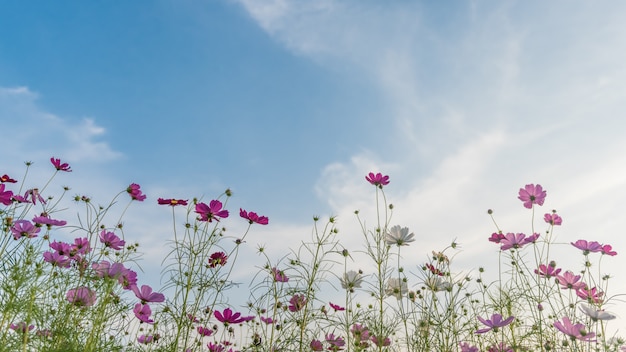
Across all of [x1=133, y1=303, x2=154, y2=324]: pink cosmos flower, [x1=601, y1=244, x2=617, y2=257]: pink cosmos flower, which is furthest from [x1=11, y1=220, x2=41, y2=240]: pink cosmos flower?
[x1=601, y1=244, x2=617, y2=257]: pink cosmos flower

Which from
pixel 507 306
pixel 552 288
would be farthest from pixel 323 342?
pixel 552 288

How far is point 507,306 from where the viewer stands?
3.45 m

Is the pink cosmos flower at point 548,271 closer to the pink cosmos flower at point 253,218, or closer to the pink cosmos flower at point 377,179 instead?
the pink cosmos flower at point 377,179

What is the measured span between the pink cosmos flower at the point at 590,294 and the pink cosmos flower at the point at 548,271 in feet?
0.58

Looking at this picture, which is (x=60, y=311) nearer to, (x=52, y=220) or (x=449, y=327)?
(x=52, y=220)

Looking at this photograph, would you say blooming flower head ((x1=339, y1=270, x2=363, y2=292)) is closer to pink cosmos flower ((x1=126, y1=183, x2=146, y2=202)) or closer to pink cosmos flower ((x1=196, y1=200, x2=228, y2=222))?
pink cosmos flower ((x1=196, y1=200, x2=228, y2=222))

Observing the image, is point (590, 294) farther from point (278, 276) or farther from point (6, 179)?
point (6, 179)

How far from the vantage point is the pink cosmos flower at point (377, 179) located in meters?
3.52

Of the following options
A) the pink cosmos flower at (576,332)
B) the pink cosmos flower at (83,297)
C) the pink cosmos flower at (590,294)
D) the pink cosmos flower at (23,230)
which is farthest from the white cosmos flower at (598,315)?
the pink cosmos flower at (23,230)

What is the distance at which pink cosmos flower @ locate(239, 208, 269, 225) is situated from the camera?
3027mm

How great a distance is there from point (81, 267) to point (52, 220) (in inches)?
16.0

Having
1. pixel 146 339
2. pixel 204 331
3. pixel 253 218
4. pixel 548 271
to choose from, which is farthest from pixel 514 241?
pixel 146 339

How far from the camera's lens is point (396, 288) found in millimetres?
3225

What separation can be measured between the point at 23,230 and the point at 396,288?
219 cm
